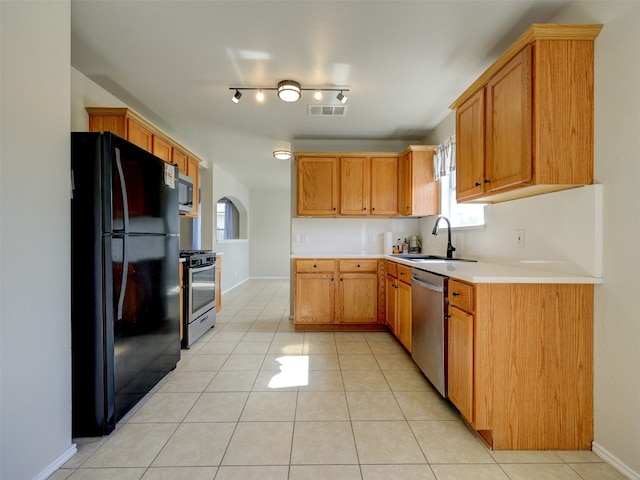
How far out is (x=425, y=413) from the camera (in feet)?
6.27

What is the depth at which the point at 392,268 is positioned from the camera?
326 cm

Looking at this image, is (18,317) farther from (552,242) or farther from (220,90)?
(552,242)

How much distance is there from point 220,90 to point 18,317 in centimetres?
226

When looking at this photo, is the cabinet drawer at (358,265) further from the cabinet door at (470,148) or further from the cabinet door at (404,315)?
the cabinet door at (470,148)

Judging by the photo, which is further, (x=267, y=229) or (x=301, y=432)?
(x=267, y=229)

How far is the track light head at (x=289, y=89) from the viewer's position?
2.57 m

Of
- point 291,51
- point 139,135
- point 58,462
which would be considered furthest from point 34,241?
point 291,51

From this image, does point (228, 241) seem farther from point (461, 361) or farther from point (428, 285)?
point (461, 361)

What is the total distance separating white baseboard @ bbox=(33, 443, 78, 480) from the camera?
1.39 meters

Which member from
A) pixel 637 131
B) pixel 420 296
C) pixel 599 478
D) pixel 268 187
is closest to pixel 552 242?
pixel 637 131

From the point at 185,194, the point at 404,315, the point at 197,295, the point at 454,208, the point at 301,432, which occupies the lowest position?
the point at 301,432

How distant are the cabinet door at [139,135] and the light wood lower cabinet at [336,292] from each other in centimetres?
191

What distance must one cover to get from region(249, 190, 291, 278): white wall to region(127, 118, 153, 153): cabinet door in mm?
5309

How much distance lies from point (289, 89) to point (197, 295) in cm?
222
